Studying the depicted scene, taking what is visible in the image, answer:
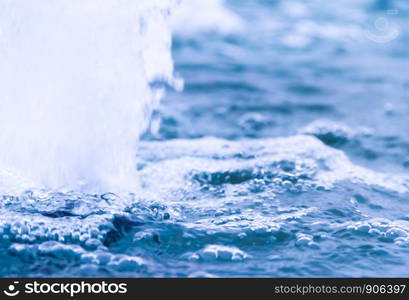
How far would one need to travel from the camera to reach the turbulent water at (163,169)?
3.10m

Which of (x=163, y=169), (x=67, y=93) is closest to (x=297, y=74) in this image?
(x=163, y=169)

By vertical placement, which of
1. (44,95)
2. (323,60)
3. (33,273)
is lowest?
(33,273)

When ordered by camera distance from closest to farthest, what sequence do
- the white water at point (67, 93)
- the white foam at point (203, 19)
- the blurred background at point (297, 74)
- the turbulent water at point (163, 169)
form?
the turbulent water at point (163, 169) < the white water at point (67, 93) < the blurred background at point (297, 74) < the white foam at point (203, 19)

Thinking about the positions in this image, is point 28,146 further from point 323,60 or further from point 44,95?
point 323,60

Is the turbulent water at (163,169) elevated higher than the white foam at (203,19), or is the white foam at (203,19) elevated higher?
the white foam at (203,19)

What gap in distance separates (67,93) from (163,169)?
0.81 metres

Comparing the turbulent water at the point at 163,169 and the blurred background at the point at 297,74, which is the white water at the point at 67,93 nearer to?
the turbulent water at the point at 163,169

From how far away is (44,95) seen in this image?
3920mm

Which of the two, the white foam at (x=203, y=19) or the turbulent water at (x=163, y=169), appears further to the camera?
the white foam at (x=203, y=19)

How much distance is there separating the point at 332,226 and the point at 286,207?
0.31 m

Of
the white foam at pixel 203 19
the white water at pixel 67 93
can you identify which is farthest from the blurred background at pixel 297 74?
the white water at pixel 67 93

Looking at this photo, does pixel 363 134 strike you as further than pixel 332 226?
Yes

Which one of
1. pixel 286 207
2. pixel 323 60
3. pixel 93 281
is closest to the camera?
pixel 93 281

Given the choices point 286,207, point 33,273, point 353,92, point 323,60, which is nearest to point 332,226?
point 286,207
